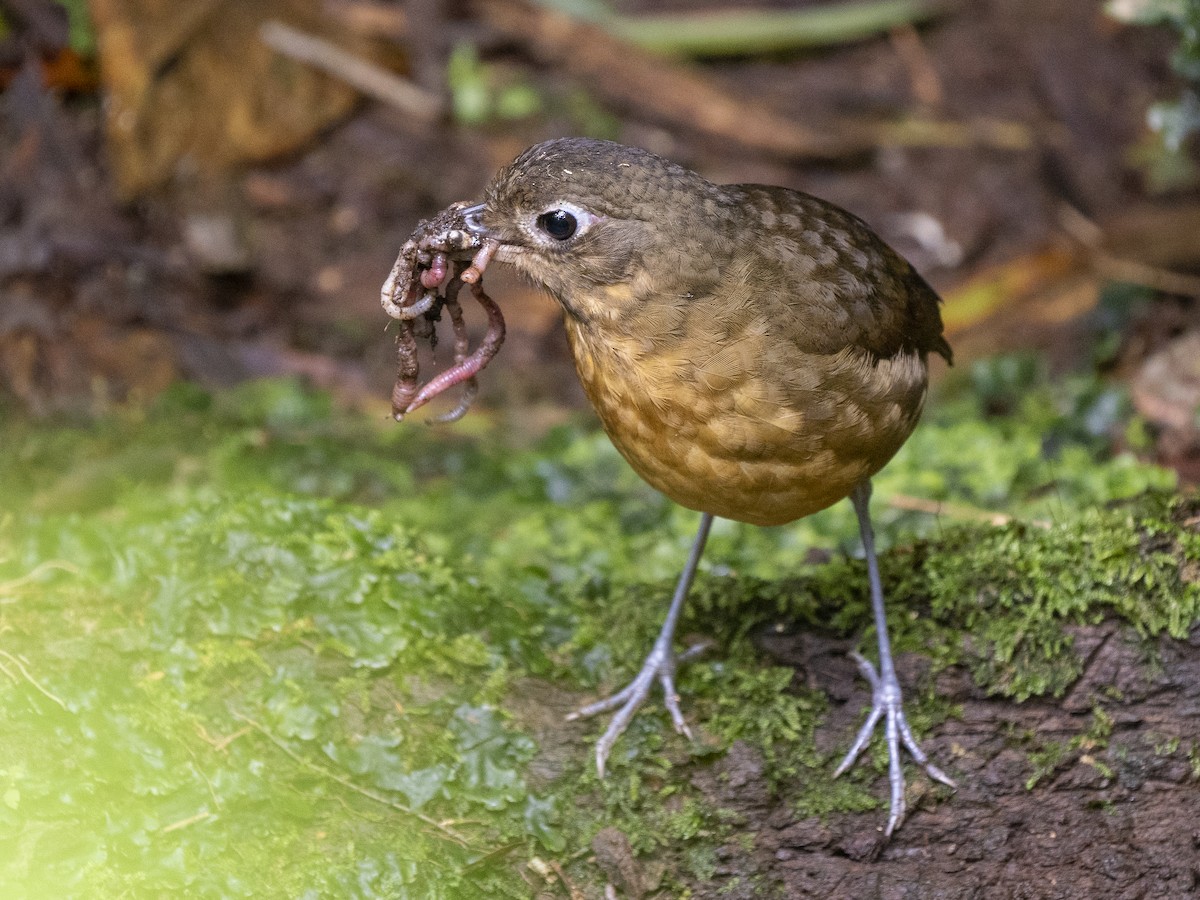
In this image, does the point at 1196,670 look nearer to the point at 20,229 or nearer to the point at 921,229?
the point at 921,229

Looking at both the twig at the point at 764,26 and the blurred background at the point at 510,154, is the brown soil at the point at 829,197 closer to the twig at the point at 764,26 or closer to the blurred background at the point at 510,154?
the blurred background at the point at 510,154

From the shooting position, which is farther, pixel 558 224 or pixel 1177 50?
pixel 1177 50

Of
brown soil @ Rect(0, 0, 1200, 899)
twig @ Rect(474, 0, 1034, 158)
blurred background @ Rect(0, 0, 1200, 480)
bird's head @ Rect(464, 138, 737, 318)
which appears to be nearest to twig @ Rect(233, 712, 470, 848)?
brown soil @ Rect(0, 0, 1200, 899)

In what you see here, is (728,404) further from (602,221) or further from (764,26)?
(764,26)

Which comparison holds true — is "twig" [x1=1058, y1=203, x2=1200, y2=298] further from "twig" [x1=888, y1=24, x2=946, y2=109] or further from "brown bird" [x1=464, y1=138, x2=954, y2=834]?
"brown bird" [x1=464, y1=138, x2=954, y2=834]

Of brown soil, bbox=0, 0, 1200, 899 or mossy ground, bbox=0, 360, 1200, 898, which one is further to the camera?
brown soil, bbox=0, 0, 1200, 899

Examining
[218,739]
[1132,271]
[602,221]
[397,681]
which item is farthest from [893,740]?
[1132,271]

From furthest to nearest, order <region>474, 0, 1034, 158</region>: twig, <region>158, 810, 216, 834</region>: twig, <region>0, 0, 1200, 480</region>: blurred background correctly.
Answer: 1. <region>474, 0, 1034, 158</region>: twig
2. <region>0, 0, 1200, 480</region>: blurred background
3. <region>158, 810, 216, 834</region>: twig
